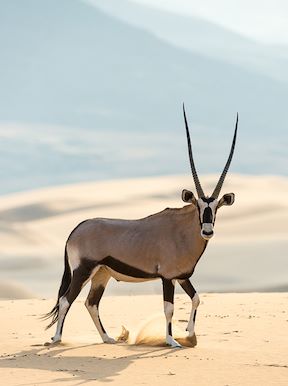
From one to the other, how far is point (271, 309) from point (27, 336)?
19.9 ft

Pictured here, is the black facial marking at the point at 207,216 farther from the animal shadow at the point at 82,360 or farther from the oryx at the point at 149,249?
the animal shadow at the point at 82,360

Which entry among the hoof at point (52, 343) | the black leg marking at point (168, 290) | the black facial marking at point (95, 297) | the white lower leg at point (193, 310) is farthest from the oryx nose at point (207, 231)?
the hoof at point (52, 343)

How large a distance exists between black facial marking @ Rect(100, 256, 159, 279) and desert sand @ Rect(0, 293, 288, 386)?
0.85 meters

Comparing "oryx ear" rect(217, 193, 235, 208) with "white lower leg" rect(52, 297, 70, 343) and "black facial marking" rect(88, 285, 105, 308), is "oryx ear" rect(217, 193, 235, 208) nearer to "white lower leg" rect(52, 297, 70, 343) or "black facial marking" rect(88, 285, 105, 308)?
"black facial marking" rect(88, 285, 105, 308)

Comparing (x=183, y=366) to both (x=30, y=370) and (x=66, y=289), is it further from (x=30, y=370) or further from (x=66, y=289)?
(x=66, y=289)

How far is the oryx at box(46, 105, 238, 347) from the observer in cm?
1320

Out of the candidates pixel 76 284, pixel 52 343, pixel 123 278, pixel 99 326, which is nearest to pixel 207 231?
pixel 123 278


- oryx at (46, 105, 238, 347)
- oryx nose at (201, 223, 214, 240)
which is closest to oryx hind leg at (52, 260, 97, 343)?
oryx at (46, 105, 238, 347)

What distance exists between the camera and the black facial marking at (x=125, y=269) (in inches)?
525

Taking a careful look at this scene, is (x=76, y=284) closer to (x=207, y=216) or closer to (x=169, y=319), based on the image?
(x=169, y=319)

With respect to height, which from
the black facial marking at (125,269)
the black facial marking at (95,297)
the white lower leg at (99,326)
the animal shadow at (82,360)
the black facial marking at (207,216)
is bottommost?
the animal shadow at (82,360)

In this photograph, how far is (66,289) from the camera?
14125 millimetres

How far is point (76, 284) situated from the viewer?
13.7 meters

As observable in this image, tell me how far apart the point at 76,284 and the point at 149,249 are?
1.07 meters
